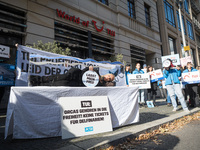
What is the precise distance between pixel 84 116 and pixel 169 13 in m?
25.1

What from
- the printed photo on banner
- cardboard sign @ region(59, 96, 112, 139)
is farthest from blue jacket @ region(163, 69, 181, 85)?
cardboard sign @ region(59, 96, 112, 139)

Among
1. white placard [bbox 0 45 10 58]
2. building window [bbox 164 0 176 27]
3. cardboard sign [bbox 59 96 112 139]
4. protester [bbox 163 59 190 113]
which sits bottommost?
cardboard sign [bbox 59 96 112 139]

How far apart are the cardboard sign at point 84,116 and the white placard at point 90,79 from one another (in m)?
Answer: 1.19

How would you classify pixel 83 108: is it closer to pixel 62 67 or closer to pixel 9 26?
pixel 62 67

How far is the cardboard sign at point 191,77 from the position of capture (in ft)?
20.9

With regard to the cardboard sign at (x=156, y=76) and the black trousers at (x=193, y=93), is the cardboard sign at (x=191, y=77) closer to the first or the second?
the black trousers at (x=193, y=93)

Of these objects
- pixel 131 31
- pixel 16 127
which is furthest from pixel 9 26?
pixel 131 31

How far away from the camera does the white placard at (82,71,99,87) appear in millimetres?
4352

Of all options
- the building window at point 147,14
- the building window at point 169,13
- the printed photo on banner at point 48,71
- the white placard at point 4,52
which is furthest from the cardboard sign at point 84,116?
the building window at point 169,13

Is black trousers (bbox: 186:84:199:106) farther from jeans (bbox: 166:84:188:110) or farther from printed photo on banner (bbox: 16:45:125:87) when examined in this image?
printed photo on banner (bbox: 16:45:125:87)

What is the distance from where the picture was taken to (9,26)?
801 centimetres

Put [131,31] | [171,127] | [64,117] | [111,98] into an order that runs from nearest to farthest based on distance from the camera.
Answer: [64,117] → [111,98] → [171,127] → [131,31]

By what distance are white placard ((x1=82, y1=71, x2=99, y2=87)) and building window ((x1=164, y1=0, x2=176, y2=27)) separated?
70.3 feet

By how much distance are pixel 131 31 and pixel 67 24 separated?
22.9ft
